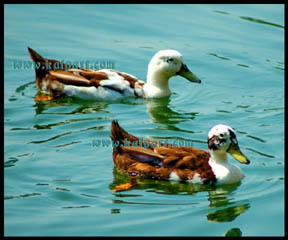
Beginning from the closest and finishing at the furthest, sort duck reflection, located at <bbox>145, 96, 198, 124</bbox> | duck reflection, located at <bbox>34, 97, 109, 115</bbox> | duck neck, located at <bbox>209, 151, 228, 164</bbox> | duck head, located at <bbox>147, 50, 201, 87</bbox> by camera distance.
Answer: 1. duck neck, located at <bbox>209, 151, 228, 164</bbox>
2. duck reflection, located at <bbox>145, 96, 198, 124</bbox>
3. duck reflection, located at <bbox>34, 97, 109, 115</bbox>
4. duck head, located at <bbox>147, 50, 201, 87</bbox>

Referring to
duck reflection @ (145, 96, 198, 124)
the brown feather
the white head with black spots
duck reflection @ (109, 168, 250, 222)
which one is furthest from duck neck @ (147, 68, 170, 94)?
the white head with black spots

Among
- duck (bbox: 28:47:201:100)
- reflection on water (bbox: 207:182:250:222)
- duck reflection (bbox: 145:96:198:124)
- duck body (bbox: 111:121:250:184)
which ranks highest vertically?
duck (bbox: 28:47:201:100)

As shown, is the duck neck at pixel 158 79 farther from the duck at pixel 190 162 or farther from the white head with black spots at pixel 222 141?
the white head with black spots at pixel 222 141

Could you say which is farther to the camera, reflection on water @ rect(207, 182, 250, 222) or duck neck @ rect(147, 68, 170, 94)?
duck neck @ rect(147, 68, 170, 94)

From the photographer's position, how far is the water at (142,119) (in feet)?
27.1

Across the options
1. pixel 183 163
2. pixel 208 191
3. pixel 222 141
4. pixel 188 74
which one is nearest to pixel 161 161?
pixel 183 163

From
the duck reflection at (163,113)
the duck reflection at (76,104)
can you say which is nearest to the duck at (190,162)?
the duck reflection at (163,113)

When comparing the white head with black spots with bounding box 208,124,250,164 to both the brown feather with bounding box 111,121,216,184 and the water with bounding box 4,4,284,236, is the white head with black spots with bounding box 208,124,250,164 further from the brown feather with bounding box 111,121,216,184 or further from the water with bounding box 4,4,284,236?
the water with bounding box 4,4,284,236

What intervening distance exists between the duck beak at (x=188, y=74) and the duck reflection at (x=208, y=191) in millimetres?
3689

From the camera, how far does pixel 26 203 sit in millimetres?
8477

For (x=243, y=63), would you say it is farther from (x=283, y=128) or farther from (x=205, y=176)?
(x=205, y=176)

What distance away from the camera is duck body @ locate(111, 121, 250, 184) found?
9.07m

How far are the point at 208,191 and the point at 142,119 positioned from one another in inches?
113

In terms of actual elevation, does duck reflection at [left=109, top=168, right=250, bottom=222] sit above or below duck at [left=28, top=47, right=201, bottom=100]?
below
